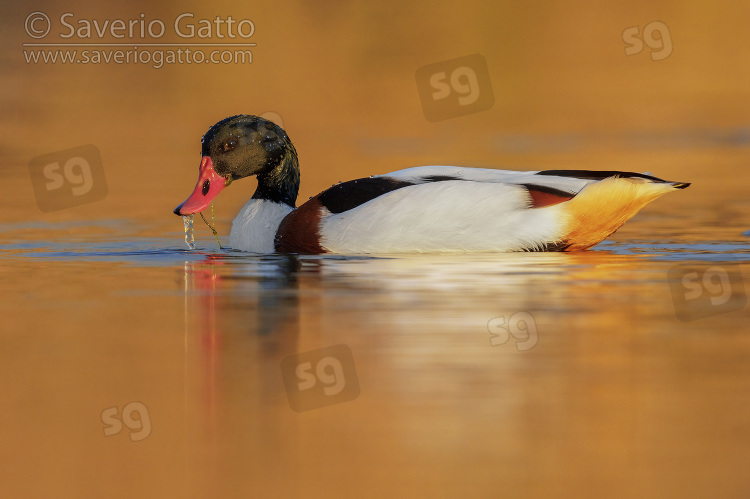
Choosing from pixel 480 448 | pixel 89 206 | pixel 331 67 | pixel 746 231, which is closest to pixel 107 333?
pixel 480 448

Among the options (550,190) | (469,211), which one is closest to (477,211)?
(469,211)

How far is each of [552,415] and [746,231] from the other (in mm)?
5673

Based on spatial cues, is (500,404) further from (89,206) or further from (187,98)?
(187,98)

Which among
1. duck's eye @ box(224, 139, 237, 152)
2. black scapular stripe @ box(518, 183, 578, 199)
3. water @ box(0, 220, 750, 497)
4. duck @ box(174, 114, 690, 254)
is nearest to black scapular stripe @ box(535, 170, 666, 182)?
duck @ box(174, 114, 690, 254)

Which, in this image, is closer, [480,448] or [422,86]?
[480,448]

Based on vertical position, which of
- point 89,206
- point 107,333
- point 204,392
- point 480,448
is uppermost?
point 89,206

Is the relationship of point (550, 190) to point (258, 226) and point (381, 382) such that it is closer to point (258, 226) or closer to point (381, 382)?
point (258, 226)

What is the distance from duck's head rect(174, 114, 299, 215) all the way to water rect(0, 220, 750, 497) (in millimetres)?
1822

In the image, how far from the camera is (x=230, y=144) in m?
9.77

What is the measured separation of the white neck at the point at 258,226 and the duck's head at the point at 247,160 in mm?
150

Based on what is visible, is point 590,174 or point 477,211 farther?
point 590,174

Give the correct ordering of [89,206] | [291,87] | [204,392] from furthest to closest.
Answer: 1. [291,87]
2. [89,206]
3. [204,392]

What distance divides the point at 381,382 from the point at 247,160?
510cm

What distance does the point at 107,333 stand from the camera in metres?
5.99
